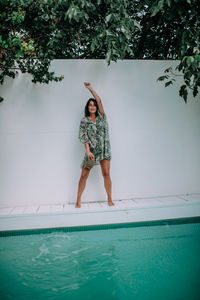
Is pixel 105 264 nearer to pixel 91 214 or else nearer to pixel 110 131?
pixel 91 214

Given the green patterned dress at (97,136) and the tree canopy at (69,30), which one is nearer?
the tree canopy at (69,30)

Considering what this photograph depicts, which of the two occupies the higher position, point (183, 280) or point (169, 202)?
point (169, 202)

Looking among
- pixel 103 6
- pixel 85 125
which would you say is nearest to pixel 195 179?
pixel 85 125

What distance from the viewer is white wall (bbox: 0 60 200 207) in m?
3.71

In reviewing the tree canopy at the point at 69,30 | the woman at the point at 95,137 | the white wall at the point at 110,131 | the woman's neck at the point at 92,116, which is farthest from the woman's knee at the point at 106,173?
the tree canopy at the point at 69,30

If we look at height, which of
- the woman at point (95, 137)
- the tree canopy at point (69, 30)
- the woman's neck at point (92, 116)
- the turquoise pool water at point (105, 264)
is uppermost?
the tree canopy at point (69, 30)

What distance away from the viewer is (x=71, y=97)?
377 centimetres

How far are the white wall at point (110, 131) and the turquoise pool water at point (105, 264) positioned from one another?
31.8 inches

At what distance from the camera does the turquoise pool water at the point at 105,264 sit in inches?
81.0

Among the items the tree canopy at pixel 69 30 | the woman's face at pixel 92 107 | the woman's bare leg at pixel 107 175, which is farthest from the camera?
the woman's bare leg at pixel 107 175

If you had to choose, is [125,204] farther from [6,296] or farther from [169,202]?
[6,296]

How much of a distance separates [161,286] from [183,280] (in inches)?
8.3

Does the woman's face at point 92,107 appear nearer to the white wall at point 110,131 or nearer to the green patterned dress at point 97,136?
the green patterned dress at point 97,136

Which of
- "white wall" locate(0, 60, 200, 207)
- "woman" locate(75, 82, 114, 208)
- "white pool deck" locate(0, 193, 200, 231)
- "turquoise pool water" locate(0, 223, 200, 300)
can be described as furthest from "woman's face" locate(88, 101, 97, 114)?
"turquoise pool water" locate(0, 223, 200, 300)
